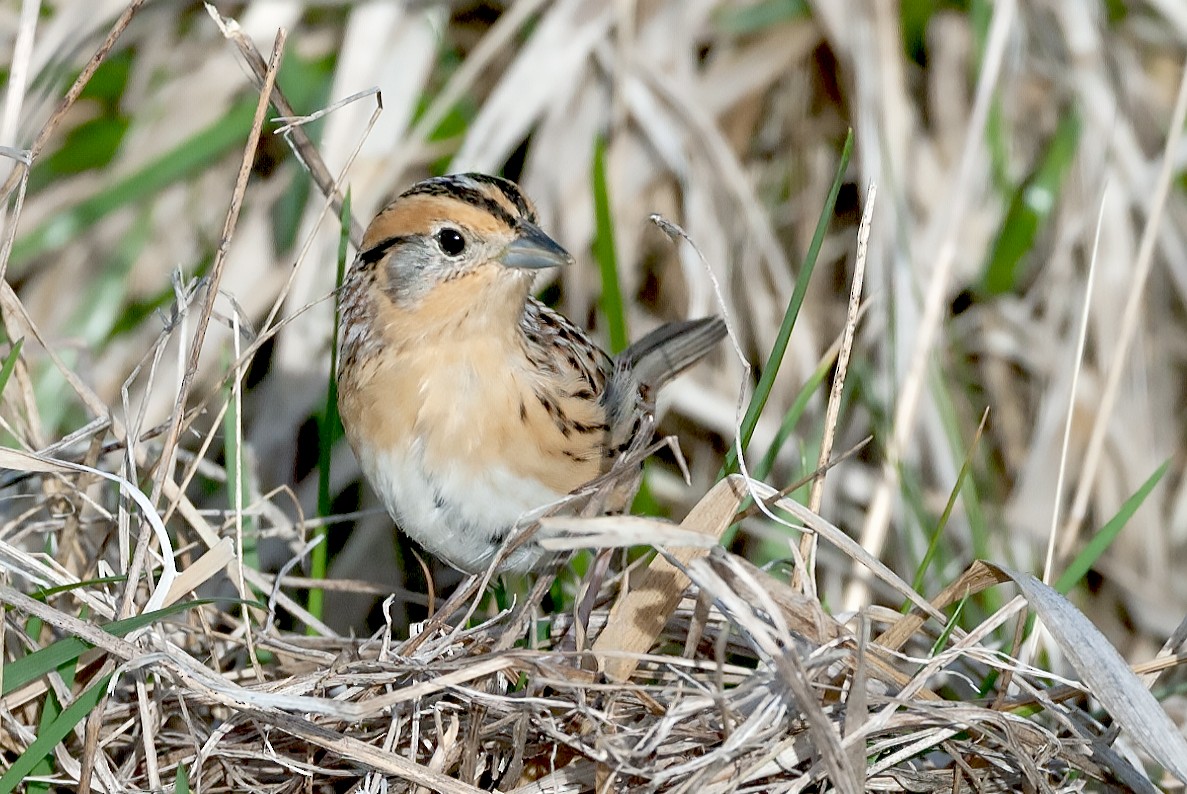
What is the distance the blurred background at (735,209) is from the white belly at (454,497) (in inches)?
36.2

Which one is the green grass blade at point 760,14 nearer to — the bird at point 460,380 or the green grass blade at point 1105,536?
the bird at point 460,380

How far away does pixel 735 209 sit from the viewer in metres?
3.71

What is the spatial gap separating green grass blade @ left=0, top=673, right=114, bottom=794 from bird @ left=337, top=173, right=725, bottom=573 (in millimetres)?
732

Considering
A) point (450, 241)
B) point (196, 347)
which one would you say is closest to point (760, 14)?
point (450, 241)

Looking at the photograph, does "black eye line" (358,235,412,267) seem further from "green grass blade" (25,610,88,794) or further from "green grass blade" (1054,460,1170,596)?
"green grass blade" (1054,460,1170,596)

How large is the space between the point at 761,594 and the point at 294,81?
2285 millimetres

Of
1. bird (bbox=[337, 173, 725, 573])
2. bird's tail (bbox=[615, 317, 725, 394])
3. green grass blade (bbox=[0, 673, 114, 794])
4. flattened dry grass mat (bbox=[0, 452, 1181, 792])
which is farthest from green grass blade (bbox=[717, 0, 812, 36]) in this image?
green grass blade (bbox=[0, 673, 114, 794])

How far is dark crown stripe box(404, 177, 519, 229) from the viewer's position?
2510 mm

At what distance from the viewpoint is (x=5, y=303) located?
2.38 m

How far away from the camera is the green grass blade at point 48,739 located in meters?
1.96

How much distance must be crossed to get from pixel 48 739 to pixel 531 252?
1.14 metres

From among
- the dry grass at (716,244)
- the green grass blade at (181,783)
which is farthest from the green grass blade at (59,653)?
the dry grass at (716,244)

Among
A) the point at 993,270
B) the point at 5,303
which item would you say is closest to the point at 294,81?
the point at 5,303

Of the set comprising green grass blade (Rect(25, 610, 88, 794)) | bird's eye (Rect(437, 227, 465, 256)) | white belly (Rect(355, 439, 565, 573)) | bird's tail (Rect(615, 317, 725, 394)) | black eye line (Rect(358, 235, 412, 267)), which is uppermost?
black eye line (Rect(358, 235, 412, 267))
